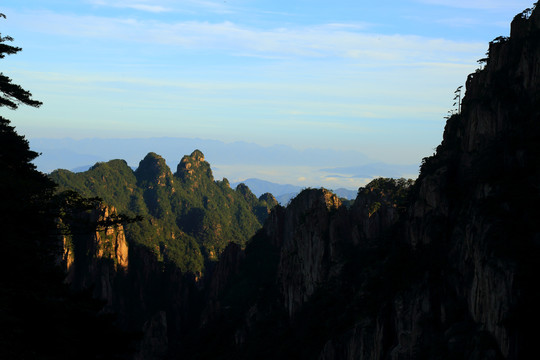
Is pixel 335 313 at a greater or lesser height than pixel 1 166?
lesser

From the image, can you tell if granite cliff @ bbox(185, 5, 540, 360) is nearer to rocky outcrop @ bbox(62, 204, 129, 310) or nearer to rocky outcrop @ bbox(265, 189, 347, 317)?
rocky outcrop @ bbox(265, 189, 347, 317)

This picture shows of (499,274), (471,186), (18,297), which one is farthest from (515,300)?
(18,297)

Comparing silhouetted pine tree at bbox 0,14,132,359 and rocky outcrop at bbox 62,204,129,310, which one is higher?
silhouetted pine tree at bbox 0,14,132,359

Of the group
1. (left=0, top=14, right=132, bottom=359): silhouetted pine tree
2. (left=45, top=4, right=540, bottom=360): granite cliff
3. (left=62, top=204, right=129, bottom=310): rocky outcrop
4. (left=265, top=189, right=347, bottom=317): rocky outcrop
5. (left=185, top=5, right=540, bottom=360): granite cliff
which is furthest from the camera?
(left=62, top=204, right=129, bottom=310): rocky outcrop

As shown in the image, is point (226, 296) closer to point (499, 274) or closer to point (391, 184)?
point (391, 184)

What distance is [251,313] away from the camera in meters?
87.4

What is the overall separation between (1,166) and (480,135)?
128 ft

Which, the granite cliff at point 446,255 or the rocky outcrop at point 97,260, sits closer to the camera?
the granite cliff at point 446,255


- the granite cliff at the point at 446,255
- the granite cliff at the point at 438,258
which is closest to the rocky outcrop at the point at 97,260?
the granite cliff at the point at 438,258

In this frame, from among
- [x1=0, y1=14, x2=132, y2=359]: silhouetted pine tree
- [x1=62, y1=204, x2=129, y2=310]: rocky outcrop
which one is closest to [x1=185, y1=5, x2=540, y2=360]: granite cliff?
[x1=0, y1=14, x2=132, y2=359]: silhouetted pine tree

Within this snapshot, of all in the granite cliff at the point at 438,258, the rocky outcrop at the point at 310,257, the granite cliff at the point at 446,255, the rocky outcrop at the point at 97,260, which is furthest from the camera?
the rocky outcrop at the point at 97,260

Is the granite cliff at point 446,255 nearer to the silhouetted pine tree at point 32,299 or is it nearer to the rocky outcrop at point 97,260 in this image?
the silhouetted pine tree at point 32,299

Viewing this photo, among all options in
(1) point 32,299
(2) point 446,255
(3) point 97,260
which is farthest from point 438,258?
(3) point 97,260

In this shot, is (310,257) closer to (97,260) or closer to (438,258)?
(438,258)
